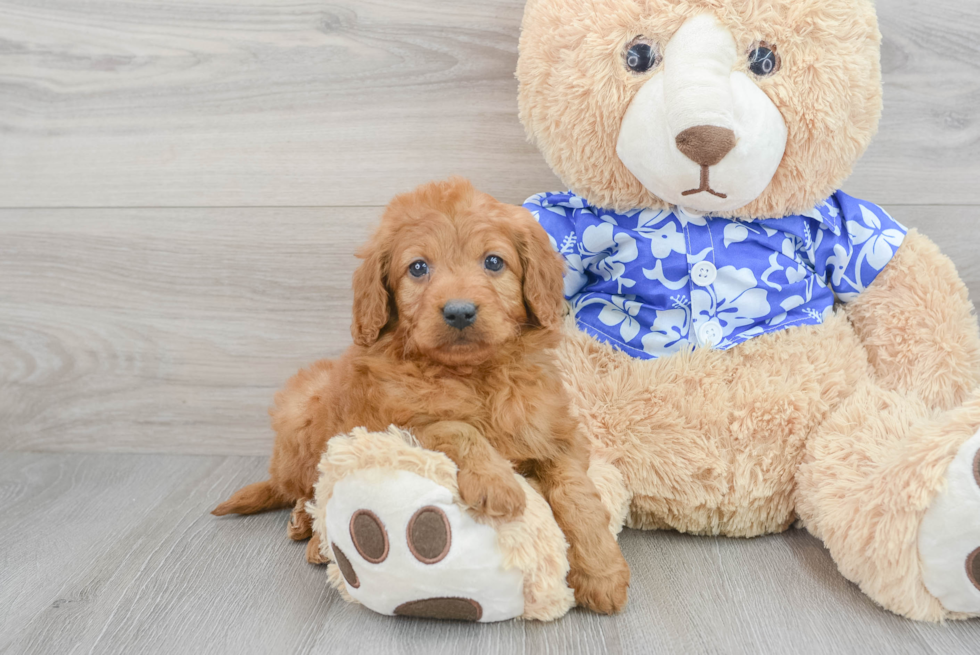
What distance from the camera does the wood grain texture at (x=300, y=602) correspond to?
1.05 metres

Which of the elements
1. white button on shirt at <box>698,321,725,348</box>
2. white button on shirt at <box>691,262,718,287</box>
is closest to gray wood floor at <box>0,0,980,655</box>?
white button on shirt at <box>698,321,725,348</box>

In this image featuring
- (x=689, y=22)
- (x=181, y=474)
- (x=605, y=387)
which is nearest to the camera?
(x=689, y=22)

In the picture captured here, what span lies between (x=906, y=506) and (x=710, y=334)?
399 millimetres

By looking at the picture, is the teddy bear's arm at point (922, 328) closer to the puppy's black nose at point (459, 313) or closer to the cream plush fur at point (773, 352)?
the cream plush fur at point (773, 352)

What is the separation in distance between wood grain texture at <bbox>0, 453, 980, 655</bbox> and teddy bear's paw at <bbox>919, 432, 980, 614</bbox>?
0.22 ft

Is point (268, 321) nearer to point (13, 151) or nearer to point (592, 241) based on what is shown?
point (13, 151)

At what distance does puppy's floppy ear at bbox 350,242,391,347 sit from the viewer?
1.13 m

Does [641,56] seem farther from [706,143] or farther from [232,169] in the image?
[232,169]

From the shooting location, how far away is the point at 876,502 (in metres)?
1.09

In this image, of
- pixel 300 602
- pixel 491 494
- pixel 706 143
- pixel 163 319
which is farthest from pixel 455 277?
pixel 163 319

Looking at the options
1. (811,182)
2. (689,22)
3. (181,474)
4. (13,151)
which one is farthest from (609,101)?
(13,151)

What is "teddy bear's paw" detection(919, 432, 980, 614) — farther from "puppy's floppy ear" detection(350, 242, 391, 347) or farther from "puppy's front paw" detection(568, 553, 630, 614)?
"puppy's floppy ear" detection(350, 242, 391, 347)

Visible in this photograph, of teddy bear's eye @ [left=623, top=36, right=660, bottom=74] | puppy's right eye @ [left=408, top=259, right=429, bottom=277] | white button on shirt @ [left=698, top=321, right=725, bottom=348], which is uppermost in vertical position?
teddy bear's eye @ [left=623, top=36, right=660, bottom=74]

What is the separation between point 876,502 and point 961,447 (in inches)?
5.4
